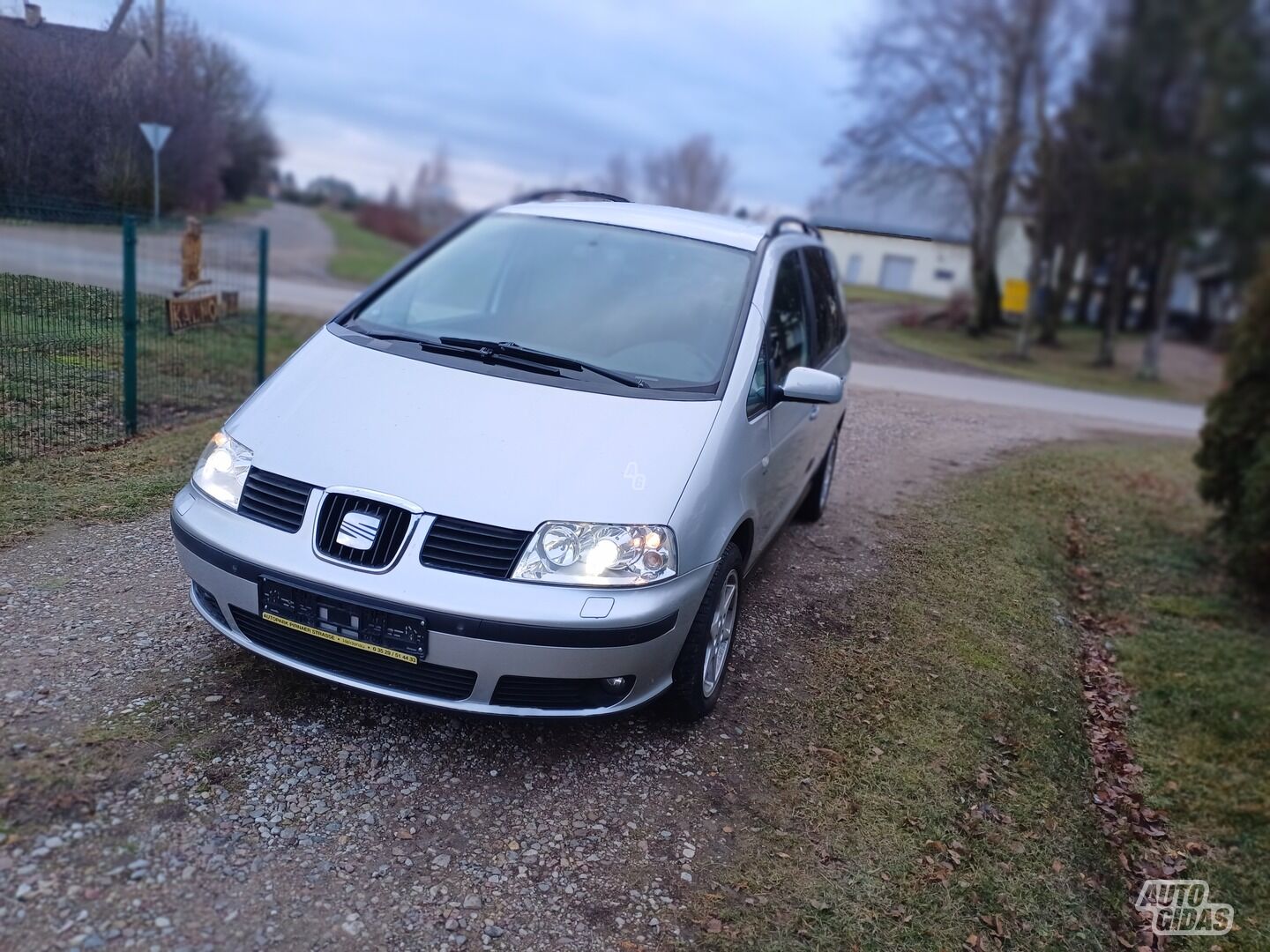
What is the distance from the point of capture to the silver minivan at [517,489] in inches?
130

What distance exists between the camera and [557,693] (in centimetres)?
345

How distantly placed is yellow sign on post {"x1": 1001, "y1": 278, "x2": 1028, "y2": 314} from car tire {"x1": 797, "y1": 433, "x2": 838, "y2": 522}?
97.8 ft

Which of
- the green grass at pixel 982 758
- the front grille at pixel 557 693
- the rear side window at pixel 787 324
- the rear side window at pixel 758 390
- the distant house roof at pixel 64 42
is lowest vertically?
the green grass at pixel 982 758

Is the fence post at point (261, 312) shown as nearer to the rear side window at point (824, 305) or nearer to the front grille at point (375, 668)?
the rear side window at point (824, 305)

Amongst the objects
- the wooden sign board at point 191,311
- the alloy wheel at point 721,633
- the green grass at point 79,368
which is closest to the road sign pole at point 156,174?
the wooden sign board at point 191,311

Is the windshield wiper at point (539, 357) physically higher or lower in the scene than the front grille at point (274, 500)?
higher

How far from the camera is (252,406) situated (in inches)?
157

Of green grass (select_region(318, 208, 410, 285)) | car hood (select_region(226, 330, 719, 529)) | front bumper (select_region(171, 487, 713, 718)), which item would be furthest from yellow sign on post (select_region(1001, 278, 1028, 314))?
front bumper (select_region(171, 487, 713, 718))

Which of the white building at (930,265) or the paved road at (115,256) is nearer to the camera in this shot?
the paved road at (115,256)

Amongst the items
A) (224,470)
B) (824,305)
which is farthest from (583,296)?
(824,305)

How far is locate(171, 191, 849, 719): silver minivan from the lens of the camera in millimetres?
3311

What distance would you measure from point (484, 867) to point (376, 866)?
0.32m

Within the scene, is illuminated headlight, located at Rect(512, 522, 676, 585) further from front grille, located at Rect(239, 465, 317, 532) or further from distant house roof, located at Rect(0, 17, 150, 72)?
distant house roof, located at Rect(0, 17, 150, 72)

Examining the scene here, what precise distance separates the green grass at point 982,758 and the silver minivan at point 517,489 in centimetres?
69
